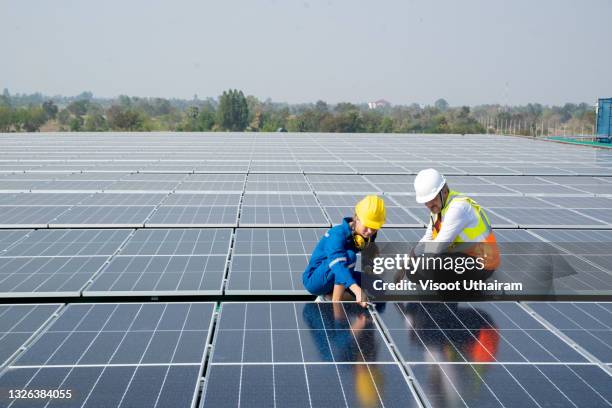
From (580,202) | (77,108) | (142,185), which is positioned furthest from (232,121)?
(580,202)

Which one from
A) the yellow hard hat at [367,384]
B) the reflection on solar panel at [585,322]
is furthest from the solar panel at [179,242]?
the reflection on solar panel at [585,322]

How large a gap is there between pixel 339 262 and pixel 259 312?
111 centimetres

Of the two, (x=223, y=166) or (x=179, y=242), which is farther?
(x=223, y=166)

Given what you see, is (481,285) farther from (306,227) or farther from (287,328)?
(306,227)

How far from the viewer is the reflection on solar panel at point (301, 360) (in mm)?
4832

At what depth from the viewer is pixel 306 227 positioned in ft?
37.6

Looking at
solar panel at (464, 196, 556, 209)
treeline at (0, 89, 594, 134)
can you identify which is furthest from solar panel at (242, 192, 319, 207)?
treeline at (0, 89, 594, 134)

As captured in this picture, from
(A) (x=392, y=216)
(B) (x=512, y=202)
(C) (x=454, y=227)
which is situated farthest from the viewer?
(B) (x=512, y=202)

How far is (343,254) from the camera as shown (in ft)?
23.1

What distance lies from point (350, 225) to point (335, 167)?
14524 mm

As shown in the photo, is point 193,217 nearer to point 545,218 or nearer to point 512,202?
point 545,218

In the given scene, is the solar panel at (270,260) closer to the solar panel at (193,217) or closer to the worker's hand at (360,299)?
the solar panel at (193,217)

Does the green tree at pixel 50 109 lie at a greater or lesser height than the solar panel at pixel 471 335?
greater

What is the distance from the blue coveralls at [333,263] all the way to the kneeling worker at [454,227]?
39.6 inches
